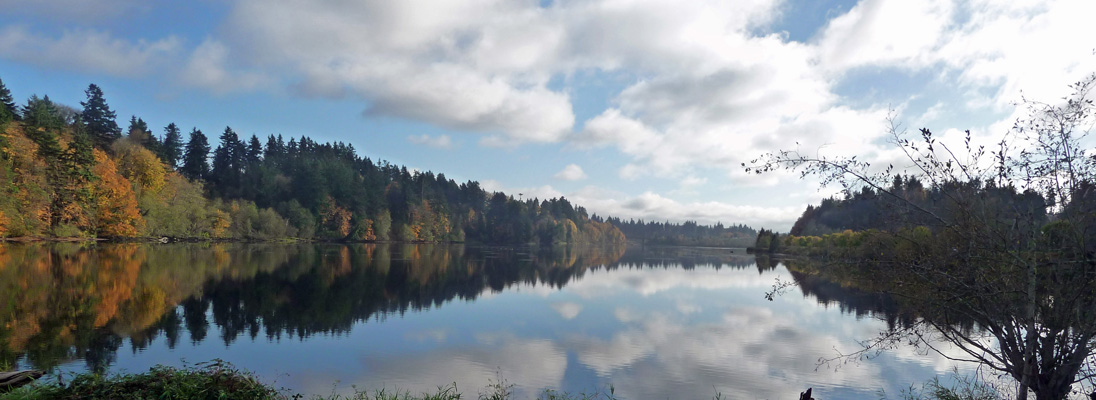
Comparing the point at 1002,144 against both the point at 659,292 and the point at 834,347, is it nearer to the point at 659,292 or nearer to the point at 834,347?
the point at 834,347

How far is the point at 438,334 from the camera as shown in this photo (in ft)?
51.3

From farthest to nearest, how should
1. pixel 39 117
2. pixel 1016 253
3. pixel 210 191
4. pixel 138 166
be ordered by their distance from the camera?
pixel 210 191, pixel 138 166, pixel 39 117, pixel 1016 253

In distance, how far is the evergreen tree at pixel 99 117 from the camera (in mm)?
68812

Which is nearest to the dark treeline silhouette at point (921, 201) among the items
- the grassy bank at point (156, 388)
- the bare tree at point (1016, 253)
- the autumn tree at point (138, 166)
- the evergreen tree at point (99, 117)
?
the bare tree at point (1016, 253)

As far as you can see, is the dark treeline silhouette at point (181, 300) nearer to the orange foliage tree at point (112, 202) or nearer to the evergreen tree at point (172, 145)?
the orange foliage tree at point (112, 202)

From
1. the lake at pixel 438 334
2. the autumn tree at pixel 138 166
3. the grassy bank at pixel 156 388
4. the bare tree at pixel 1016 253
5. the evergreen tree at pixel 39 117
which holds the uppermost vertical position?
the evergreen tree at pixel 39 117

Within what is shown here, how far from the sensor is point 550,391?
10.0 meters

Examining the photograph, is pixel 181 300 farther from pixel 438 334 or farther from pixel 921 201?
pixel 921 201

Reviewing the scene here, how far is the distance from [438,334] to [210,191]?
86278 millimetres

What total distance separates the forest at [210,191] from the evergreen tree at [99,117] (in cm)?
16

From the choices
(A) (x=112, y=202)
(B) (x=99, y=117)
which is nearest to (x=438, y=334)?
(A) (x=112, y=202)

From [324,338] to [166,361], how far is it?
3842mm

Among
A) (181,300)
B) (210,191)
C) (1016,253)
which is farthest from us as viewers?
(210,191)

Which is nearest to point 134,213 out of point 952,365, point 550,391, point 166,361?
point 166,361
